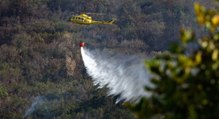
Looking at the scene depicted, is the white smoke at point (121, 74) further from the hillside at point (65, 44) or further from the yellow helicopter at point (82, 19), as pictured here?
the yellow helicopter at point (82, 19)

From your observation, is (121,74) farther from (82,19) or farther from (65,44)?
(82,19)

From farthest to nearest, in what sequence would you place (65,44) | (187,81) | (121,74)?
(65,44) → (121,74) → (187,81)

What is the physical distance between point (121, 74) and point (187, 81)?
13.8m

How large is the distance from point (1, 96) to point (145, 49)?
18613 millimetres

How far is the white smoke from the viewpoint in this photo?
17.4 m

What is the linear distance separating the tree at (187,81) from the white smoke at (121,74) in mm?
3367

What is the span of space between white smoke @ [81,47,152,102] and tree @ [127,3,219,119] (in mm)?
3367

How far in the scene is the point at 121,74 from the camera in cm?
2225

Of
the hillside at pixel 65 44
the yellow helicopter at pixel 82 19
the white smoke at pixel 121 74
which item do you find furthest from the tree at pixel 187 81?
the yellow helicopter at pixel 82 19

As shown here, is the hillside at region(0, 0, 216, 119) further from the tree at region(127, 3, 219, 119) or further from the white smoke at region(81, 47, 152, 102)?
the tree at region(127, 3, 219, 119)

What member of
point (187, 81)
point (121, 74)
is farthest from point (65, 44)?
point (187, 81)

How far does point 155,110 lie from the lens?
886 cm

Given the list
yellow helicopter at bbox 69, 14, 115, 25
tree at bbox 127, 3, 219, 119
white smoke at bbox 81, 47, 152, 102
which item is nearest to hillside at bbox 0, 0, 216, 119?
yellow helicopter at bbox 69, 14, 115, 25

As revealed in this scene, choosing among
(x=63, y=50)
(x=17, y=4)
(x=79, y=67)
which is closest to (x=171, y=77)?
(x=79, y=67)
